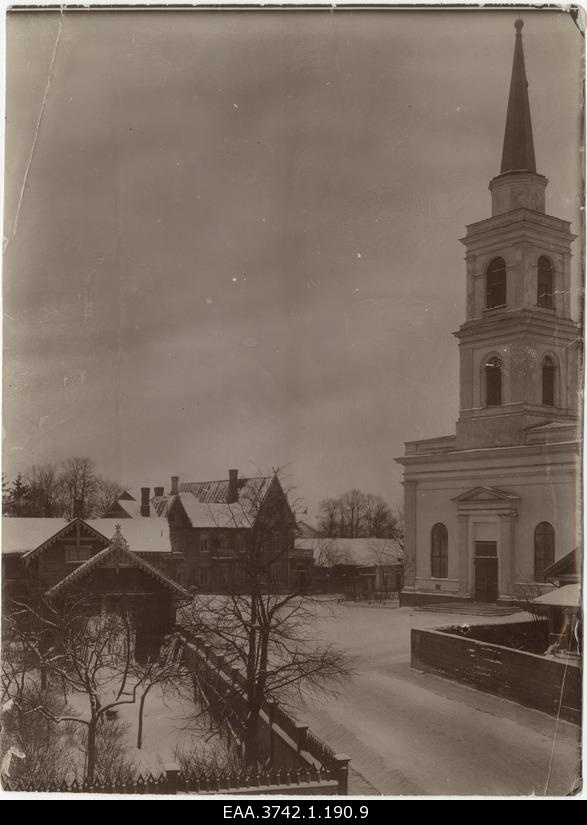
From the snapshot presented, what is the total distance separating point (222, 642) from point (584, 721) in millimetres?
2608

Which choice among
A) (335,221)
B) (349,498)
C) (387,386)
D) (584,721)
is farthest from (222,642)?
(335,221)

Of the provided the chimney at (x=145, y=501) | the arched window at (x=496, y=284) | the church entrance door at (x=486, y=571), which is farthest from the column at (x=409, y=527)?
the chimney at (x=145, y=501)

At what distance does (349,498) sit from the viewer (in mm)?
5527

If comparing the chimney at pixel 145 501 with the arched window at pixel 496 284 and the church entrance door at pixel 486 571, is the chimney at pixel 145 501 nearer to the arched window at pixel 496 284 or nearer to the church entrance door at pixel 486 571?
the church entrance door at pixel 486 571

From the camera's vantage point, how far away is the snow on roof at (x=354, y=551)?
18.0ft

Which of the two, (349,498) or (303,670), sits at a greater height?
(349,498)

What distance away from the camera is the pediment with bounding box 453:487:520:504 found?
220 inches

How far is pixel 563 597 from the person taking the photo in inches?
217

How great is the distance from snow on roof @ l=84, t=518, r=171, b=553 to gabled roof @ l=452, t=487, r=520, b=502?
7.10 ft

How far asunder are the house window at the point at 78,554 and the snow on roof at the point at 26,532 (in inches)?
7.0

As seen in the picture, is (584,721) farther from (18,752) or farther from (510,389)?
(18,752)

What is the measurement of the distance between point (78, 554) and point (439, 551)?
266cm

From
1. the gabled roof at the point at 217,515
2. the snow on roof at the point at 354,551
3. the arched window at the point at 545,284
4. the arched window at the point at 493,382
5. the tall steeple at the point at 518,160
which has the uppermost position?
the tall steeple at the point at 518,160

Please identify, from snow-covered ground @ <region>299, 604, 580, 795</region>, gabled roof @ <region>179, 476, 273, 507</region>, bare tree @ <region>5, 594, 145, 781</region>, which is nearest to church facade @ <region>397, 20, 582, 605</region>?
snow-covered ground @ <region>299, 604, 580, 795</region>
